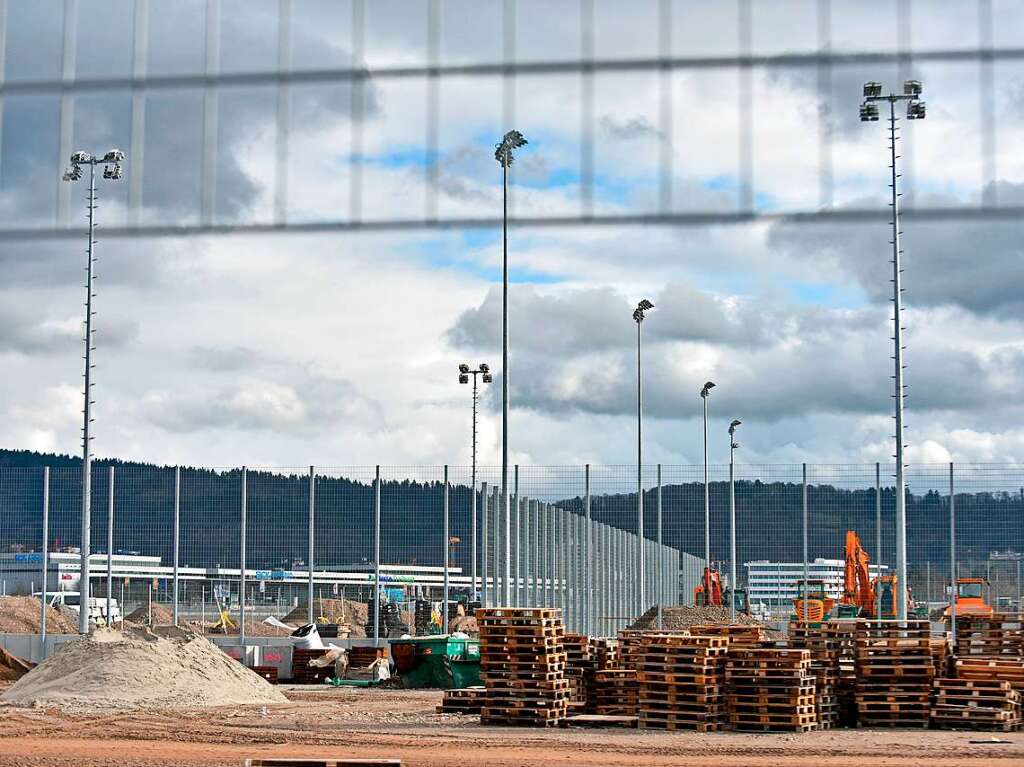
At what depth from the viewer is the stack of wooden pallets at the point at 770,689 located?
26688 mm

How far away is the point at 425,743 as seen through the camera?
24906 millimetres

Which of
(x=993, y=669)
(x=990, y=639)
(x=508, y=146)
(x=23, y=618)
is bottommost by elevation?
(x=23, y=618)

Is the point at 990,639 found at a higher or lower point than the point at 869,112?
lower

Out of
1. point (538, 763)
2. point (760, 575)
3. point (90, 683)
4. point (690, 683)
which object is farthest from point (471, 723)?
point (760, 575)

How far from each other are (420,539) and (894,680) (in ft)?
79.3

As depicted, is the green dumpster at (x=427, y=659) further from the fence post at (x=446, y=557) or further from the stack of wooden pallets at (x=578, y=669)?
the stack of wooden pallets at (x=578, y=669)

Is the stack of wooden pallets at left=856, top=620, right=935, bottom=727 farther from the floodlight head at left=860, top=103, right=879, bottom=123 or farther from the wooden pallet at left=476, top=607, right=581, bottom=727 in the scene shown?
the floodlight head at left=860, top=103, right=879, bottom=123

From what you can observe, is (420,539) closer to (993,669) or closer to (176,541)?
(176,541)

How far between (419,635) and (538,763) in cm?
2750

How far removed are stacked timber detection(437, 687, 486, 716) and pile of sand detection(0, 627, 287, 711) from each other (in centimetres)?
547

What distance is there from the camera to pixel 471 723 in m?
28.7

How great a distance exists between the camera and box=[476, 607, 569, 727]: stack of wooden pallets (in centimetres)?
2817

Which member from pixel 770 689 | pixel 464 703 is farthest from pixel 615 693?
pixel 770 689

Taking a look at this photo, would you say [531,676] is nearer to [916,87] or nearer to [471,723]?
[471,723]
